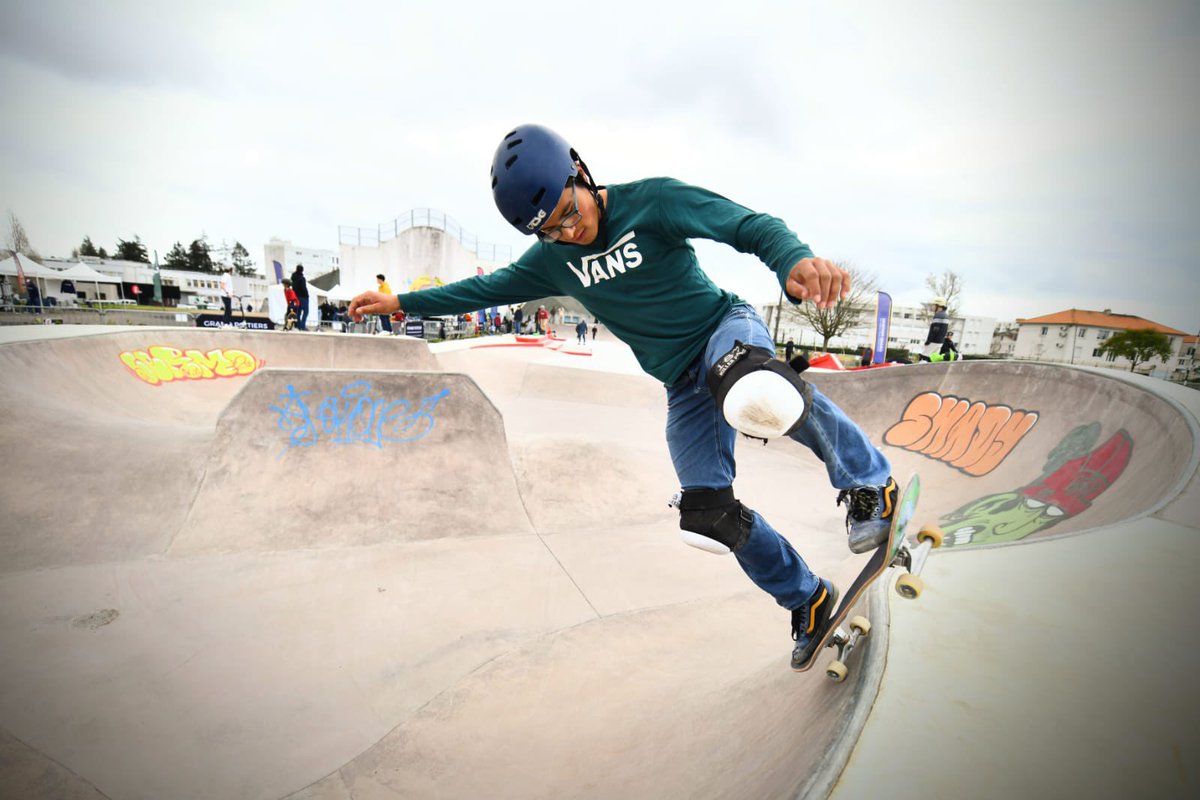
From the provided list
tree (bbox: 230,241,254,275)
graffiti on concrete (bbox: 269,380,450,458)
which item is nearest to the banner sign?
graffiti on concrete (bbox: 269,380,450,458)

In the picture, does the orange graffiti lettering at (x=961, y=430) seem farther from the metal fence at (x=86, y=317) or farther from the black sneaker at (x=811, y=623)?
the metal fence at (x=86, y=317)

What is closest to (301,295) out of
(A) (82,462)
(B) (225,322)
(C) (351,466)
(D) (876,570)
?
(B) (225,322)

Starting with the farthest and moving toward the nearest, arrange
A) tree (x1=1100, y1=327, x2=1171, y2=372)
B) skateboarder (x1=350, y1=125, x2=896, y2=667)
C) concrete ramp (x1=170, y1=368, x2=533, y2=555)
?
tree (x1=1100, y1=327, x2=1171, y2=372) → concrete ramp (x1=170, y1=368, x2=533, y2=555) → skateboarder (x1=350, y1=125, x2=896, y2=667)

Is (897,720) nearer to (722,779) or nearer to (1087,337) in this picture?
(722,779)

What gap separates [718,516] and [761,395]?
32.3 inches

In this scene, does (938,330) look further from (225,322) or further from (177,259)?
(177,259)

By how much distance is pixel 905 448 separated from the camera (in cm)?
805

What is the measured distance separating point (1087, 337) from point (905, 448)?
257ft

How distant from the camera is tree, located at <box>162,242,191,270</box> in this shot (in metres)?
83.8

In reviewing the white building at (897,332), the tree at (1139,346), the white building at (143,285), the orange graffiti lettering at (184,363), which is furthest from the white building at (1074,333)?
the white building at (143,285)

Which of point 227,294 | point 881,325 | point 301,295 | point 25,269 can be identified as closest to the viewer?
point 301,295

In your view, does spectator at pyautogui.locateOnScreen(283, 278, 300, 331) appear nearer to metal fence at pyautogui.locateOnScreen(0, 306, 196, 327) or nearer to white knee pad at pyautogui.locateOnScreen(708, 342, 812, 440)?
metal fence at pyautogui.locateOnScreen(0, 306, 196, 327)

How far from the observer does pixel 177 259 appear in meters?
83.8

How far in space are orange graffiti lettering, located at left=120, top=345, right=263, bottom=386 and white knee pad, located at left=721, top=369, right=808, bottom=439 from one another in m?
11.6
